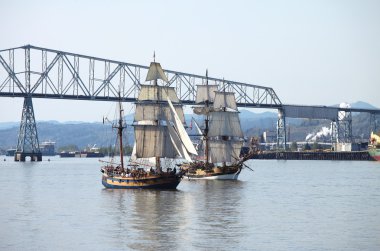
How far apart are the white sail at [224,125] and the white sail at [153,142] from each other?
29.6m

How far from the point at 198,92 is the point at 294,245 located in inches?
3424

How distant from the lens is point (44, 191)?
320 ft

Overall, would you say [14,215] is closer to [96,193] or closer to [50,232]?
[50,232]

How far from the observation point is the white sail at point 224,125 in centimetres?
13212

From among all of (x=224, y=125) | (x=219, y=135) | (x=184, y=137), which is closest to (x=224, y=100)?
(x=224, y=125)

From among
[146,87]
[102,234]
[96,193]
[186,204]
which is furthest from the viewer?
[146,87]

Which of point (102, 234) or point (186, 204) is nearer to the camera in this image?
point (102, 234)

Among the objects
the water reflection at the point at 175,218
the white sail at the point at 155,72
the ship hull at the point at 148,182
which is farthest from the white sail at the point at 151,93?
the water reflection at the point at 175,218

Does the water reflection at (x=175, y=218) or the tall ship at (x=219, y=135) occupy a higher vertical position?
the tall ship at (x=219, y=135)

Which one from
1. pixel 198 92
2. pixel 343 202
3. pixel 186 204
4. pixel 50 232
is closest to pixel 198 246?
pixel 50 232

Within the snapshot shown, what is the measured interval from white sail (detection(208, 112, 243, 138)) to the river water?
3199cm

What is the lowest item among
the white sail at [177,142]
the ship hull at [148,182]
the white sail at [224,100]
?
the ship hull at [148,182]

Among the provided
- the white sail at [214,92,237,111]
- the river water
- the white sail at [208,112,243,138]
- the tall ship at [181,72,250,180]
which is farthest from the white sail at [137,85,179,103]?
the white sail at [214,92,237,111]

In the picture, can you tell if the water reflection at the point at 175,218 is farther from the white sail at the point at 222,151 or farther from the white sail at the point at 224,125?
the white sail at the point at 224,125
